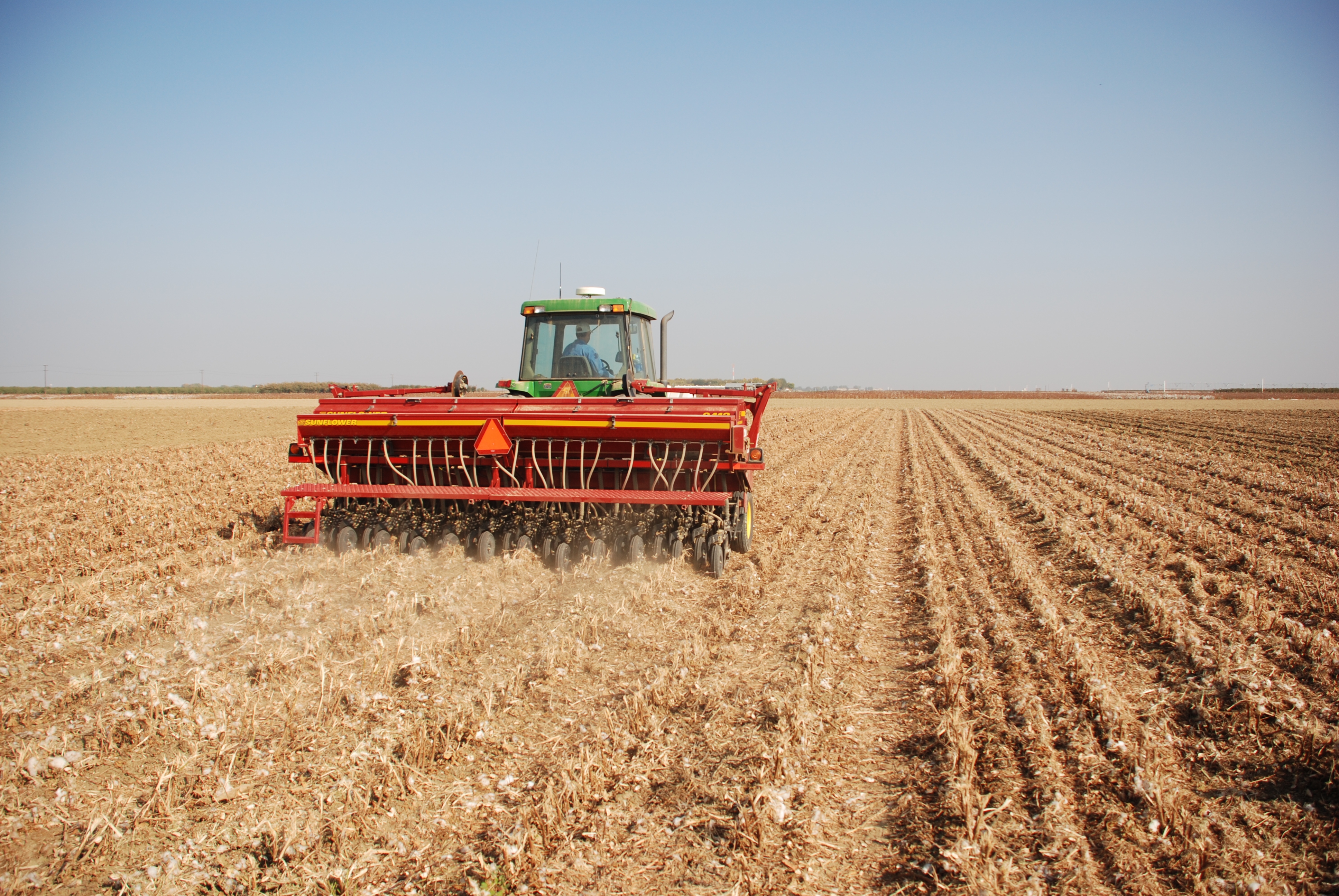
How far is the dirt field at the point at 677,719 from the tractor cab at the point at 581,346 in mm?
2690

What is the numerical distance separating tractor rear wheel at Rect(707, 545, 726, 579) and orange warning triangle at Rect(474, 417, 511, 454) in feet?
6.82

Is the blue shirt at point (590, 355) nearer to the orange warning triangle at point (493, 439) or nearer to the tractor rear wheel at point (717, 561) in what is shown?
the orange warning triangle at point (493, 439)

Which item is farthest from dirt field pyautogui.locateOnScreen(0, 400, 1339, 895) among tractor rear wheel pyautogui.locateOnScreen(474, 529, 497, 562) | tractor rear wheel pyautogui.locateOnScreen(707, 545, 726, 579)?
tractor rear wheel pyautogui.locateOnScreen(474, 529, 497, 562)

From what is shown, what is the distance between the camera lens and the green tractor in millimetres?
8664

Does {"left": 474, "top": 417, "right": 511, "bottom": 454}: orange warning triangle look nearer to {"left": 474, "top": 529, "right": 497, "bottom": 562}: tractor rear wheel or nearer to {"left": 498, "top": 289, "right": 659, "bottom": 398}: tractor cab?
{"left": 474, "top": 529, "right": 497, "bottom": 562}: tractor rear wheel

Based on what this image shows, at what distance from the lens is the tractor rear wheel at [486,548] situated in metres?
6.98

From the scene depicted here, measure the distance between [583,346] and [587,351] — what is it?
7cm

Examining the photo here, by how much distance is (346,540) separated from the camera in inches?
284

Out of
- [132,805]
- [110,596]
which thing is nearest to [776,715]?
[132,805]

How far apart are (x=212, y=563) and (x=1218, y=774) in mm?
7511

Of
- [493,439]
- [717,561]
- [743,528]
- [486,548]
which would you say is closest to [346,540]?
[486,548]

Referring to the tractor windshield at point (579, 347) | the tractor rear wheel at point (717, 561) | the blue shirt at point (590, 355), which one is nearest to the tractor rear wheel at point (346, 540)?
the tractor windshield at point (579, 347)

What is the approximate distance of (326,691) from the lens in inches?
160

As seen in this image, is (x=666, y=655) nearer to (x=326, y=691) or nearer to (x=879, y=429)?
(x=326, y=691)
